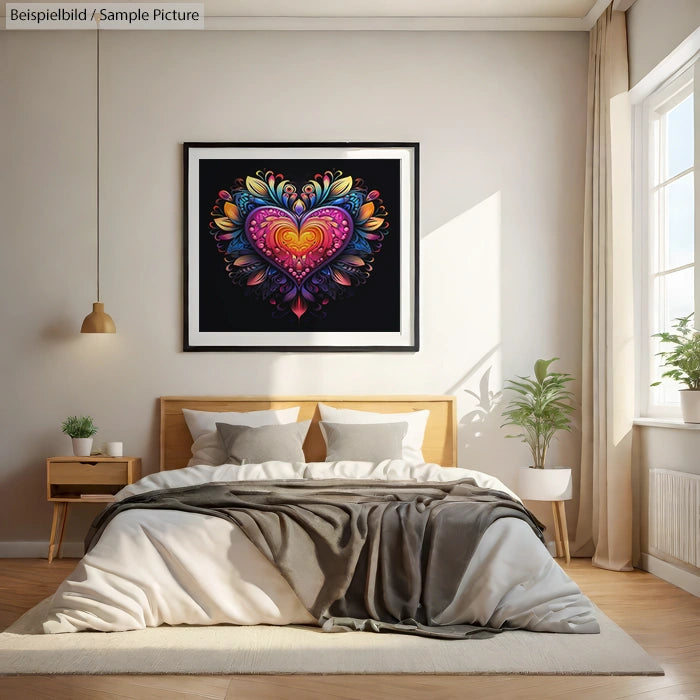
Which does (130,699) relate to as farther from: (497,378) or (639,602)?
(497,378)

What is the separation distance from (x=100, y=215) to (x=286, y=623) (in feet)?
9.84

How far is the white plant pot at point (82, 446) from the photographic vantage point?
5051 millimetres

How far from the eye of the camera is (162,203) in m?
5.36

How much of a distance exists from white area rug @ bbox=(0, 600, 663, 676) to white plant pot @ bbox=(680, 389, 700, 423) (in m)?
1.25

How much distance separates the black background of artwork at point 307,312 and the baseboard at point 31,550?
1.56 meters

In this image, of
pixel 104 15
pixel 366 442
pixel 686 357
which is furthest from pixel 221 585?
pixel 104 15

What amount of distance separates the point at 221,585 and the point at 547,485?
2217mm

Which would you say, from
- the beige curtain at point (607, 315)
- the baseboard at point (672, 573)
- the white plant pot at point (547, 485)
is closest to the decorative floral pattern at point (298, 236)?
the beige curtain at point (607, 315)

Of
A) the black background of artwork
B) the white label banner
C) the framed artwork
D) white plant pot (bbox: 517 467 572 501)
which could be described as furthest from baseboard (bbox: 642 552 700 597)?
the white label banner

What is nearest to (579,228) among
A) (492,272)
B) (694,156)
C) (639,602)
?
(492,272)

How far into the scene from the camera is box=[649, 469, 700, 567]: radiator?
13.5 feet

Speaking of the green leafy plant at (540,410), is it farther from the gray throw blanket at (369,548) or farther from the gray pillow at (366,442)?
the gray throw blanket at (369,548)

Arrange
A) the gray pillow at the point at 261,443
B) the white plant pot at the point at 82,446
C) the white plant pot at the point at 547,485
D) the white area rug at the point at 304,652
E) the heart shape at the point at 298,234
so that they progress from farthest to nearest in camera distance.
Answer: the heart shape at the point at 298,234 < the white plant pot at the point at 82,446 < the white plant pot at the point at 547,485 < the gray pillow at the point at 261,443 < the white area rug at the point at 304,652

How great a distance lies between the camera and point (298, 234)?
211 inches
